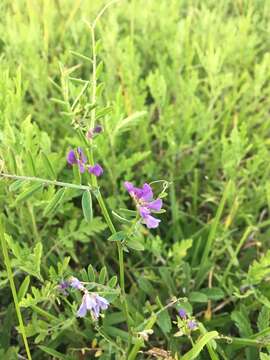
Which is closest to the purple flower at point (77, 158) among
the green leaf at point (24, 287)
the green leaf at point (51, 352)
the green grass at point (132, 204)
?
the green grass at point (132, 204)

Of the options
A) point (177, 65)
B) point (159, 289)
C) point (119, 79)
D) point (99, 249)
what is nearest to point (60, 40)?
point (119, 79)

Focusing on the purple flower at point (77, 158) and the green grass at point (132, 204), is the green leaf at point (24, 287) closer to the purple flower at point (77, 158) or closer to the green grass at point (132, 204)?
the green grass at point (132, 204)

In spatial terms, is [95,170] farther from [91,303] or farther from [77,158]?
[91,303]

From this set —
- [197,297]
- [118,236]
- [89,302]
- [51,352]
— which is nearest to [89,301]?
[89,302]

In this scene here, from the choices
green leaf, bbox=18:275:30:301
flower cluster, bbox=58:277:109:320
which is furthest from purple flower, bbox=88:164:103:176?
green leaf, bbox=18:275:30:301

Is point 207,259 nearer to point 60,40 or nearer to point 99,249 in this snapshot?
point 99,249

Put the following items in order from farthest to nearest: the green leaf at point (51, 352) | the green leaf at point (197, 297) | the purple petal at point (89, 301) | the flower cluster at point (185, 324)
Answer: the green leaf at point (197, 297)
the green leaf at point (51, 352)
the flower cluster at point (185, 324)
the purple petal at point (89, 301)
